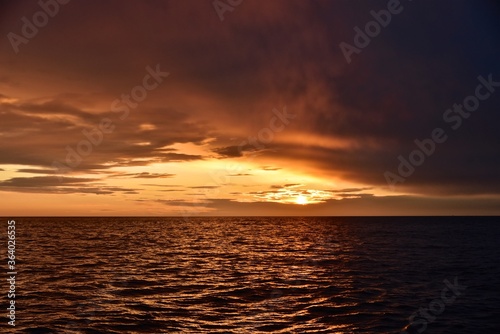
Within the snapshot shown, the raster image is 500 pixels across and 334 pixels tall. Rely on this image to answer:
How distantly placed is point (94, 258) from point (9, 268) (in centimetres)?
1111

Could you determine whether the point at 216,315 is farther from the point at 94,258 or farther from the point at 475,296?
the point at 94,258

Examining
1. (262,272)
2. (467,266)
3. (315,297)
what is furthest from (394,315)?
(467,266)

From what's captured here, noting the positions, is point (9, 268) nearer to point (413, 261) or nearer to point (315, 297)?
point (315, 297)

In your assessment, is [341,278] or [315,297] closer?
[315,297]

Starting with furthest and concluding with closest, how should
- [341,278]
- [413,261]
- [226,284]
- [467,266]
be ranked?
[413,261]
[467,266]
[341,278]
[226,284]

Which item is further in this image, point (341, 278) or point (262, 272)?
point (262, 272)

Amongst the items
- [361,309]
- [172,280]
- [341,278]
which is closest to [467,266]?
[341,278]

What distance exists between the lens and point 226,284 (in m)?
35.2

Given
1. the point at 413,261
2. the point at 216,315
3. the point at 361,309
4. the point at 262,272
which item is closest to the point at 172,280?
the point at 262,272

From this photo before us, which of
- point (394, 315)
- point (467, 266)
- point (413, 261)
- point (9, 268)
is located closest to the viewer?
point (394, 315)

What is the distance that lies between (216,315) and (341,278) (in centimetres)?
1685

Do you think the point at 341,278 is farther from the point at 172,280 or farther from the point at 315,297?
the point at 172,280

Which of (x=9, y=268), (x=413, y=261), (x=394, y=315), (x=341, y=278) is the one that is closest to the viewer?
(x=394, y=315)

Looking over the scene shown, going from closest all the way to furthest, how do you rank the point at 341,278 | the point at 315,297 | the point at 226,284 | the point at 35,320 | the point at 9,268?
1. the point at 35,320
2. the point at 315,297
3. the point at 226,284
4. the point at 341,278
5. the point at 9,268
